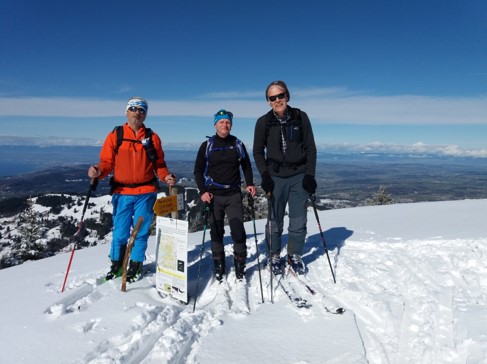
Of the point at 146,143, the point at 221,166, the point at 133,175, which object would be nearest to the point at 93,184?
the point at 133,175

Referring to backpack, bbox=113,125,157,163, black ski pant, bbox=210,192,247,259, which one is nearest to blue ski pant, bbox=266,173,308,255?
black ski pant, bbox=210,192,247,259

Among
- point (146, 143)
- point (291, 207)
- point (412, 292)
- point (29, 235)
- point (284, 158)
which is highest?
point (146, 143)

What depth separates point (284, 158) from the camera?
5.56 meters

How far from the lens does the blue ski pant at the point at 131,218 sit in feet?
17.2

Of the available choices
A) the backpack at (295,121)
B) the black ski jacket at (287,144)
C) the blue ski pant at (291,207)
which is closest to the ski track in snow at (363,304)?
the blue ski pant at (291,207)

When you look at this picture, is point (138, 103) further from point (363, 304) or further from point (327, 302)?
point (363, 304)

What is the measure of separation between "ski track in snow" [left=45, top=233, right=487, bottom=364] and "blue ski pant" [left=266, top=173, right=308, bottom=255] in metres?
0.79

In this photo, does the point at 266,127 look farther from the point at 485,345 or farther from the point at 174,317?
the point at 485,345

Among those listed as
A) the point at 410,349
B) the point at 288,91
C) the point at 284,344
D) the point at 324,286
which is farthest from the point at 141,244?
the point at 410,349

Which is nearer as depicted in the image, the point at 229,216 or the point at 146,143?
the point at 146,143

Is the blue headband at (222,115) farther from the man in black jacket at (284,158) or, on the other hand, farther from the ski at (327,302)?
the ski at (327,302)

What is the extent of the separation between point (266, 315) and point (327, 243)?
374 centimetres

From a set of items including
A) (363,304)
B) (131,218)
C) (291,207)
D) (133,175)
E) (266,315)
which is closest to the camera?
(266,315)

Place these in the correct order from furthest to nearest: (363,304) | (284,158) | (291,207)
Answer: (291,207) → (284,158) → (363,304)
